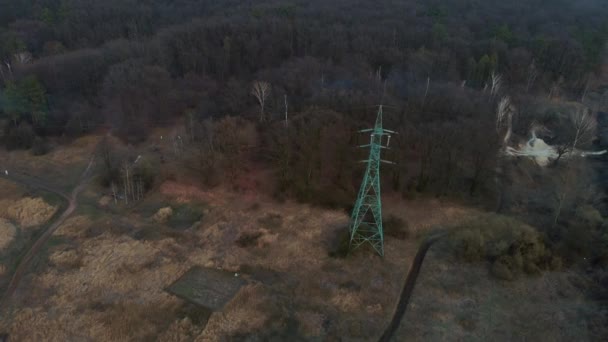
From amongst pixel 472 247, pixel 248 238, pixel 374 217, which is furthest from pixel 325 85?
pixel 472 247

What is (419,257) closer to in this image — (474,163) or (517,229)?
(517,229)

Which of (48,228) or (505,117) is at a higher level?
(505,117)

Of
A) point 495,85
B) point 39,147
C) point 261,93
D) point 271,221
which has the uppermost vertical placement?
point 495,85

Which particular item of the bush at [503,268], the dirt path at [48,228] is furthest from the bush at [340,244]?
the dirt path at [48,228]

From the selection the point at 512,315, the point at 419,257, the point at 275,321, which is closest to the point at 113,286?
the point at 275,321

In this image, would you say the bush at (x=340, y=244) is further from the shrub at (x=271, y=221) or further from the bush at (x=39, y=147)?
the bush at (x=39, y=147)

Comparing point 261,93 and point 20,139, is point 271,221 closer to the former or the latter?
point 261,93

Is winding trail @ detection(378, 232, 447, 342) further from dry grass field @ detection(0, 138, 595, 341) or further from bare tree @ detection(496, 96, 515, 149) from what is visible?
bare tree @ detection(496, 96, 515, 149)

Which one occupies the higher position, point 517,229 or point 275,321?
point 517,229
